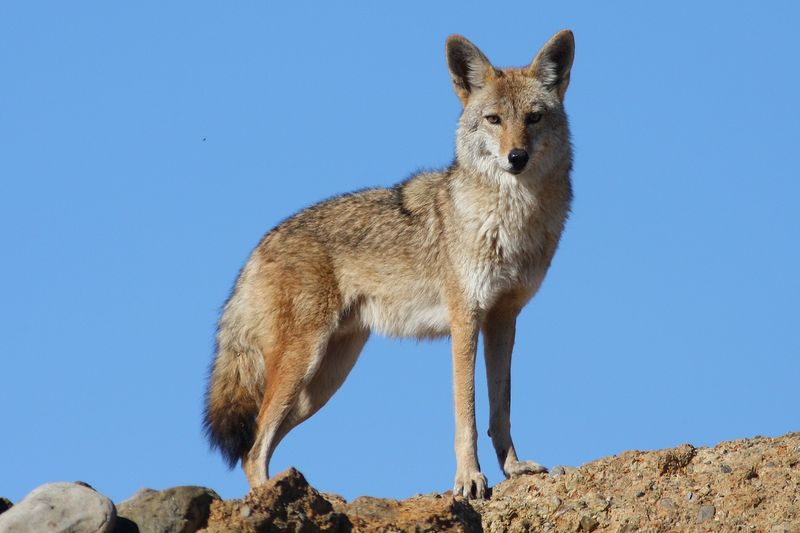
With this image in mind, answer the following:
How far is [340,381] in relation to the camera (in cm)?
1203

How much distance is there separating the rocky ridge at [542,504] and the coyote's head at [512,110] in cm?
284

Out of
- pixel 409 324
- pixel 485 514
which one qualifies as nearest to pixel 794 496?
pixel 485 514

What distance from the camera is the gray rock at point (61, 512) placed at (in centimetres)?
678

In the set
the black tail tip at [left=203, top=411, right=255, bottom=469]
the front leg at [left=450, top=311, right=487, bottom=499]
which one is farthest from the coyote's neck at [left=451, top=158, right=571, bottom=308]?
the black tail tip at [left=203, top=411, right=255, bottom=469]

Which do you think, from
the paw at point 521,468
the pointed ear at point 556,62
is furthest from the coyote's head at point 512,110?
the paw at point 521,468

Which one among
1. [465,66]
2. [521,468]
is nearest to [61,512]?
[521,468]

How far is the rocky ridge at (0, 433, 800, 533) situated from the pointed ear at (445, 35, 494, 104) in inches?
148

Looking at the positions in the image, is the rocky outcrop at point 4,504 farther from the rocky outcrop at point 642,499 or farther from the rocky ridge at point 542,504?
the rocky outcrop at point 642,499

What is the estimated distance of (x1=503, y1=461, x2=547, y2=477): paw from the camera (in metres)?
10.3

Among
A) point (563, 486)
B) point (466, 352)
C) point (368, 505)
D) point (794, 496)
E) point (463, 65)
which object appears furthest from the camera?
point (463, 65)

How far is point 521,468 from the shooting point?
10.4 m

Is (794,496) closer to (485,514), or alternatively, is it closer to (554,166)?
(485,514)

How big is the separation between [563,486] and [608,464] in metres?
0.41

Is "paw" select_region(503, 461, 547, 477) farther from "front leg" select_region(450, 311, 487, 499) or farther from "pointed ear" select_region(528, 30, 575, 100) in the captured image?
"pointed ear" select_region(528, 30, 575, 100)
